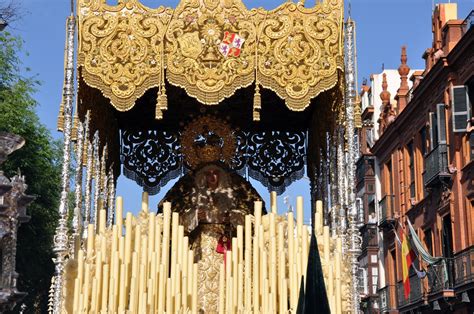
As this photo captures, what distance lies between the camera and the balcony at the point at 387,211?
26.6 m

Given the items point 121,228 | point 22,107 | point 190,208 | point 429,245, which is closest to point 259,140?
point 190,208

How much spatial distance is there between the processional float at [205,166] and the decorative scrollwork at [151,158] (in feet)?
2.88

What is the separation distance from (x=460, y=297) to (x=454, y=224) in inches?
74.5

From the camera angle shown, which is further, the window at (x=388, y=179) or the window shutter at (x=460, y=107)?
the window at (x=388, y=179)

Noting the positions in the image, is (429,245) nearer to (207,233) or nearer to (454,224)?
(454,224)

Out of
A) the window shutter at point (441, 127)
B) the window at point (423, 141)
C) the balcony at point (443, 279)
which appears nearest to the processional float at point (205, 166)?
the window shutter at point (441, 127)

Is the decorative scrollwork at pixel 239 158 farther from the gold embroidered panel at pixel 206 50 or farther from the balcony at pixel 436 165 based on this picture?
the balcony at pixel 436 165

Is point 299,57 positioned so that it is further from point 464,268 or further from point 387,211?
point 387,211

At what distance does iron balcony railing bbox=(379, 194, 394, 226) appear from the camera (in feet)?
87.8

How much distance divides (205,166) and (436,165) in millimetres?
11012

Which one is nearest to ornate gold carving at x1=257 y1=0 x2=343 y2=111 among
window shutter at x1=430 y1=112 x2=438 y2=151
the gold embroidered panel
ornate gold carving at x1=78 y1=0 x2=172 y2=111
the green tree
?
the gold embroidered panel

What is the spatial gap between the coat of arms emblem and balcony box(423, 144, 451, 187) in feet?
39.3

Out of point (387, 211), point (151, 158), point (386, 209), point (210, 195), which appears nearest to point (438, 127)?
point (387, 211)

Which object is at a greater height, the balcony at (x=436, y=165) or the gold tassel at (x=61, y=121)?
the balcony at (x=436, y=165)
